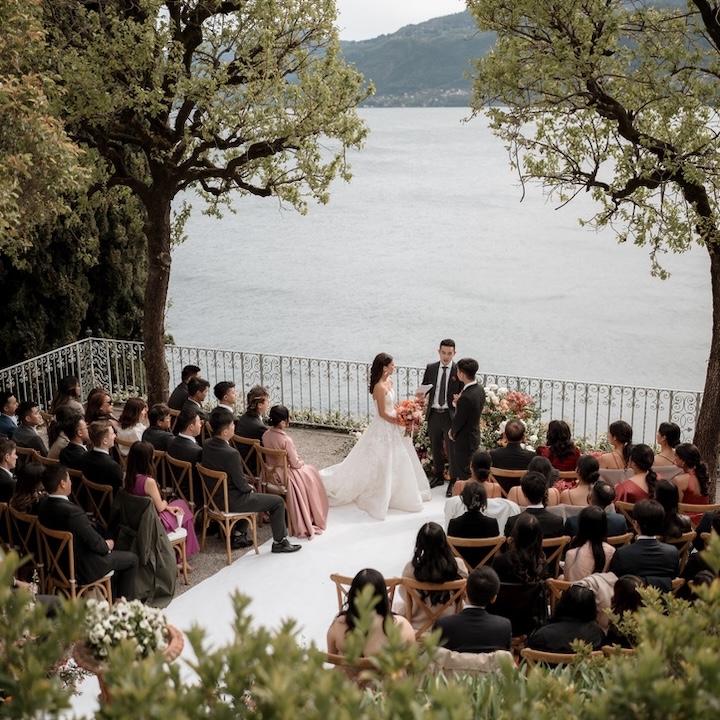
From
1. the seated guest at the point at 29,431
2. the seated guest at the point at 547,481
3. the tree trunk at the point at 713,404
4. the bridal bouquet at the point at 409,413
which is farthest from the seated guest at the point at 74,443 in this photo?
the tree trunk at the point at 713,404

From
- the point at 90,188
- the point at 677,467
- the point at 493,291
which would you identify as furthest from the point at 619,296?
the point at 677,467

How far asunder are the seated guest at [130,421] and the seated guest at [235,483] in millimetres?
938

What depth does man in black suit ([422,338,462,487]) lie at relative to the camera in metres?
11.8

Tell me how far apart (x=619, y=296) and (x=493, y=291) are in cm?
562

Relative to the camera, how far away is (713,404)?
1177 cm

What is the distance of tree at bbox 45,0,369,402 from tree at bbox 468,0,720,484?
103 inches

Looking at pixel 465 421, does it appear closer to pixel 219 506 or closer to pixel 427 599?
pixel 219 506

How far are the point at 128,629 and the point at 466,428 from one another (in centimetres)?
637

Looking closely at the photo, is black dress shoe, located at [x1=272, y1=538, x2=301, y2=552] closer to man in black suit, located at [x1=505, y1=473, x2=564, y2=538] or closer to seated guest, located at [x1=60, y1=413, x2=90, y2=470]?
seated guest, located at [x1=60, y1=413, x2=90, y2=470]

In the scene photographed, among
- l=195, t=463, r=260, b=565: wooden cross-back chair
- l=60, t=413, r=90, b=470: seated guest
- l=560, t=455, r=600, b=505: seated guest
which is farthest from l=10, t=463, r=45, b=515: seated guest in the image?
l=560, t=455, r=600, b=505: seated guest

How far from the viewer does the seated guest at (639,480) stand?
8.66 meters

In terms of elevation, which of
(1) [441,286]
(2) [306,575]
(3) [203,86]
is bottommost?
(1) [441,286]

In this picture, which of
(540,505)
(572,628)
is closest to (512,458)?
(540,505)

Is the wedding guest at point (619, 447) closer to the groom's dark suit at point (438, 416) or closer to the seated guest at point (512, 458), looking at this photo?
the seated guest at point (512, 458)
